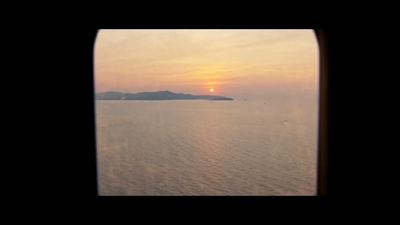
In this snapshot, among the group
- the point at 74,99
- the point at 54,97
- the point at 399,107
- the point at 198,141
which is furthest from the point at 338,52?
the point at 198,141

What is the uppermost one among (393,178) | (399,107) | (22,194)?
(399,107)

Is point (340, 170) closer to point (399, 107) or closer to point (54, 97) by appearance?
point (399, 107)

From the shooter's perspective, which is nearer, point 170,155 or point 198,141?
point 170,155

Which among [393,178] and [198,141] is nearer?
[393,178]
